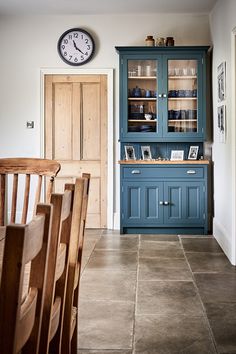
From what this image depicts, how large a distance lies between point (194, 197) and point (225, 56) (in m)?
1.82

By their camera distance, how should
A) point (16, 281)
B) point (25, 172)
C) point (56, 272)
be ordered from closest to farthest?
point (16, 281) < point (56, 272) < point (25, 172)

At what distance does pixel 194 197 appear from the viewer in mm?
6062

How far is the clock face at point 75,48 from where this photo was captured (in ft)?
20.9

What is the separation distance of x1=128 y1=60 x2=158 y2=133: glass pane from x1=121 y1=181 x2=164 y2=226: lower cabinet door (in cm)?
73

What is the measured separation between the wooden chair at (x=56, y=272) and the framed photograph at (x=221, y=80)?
4007 mm

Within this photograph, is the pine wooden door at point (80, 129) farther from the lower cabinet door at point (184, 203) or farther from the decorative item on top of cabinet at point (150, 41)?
the lower cabinet door at point (184, 203)

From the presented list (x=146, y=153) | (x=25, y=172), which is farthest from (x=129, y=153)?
(x=25, y=172)

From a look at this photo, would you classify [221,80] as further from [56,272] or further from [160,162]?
[56,272]

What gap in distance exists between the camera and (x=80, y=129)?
647cm

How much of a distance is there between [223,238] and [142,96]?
6.97ft

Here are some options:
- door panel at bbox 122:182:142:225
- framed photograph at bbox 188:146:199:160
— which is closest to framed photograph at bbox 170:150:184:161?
framed photograph at bbox 188:146:199:160

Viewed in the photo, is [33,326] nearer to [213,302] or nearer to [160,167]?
[213,302]

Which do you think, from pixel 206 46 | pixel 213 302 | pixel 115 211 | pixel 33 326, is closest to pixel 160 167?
pixel 115 211

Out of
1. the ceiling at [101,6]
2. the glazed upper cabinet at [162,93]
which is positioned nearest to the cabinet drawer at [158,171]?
the glazed upper cabinet at [162,93]
